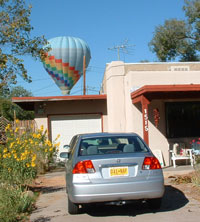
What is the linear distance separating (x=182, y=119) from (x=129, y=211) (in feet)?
24.7

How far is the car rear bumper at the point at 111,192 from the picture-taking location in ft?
19.7

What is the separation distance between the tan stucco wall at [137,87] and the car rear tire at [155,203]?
6350 millimetres

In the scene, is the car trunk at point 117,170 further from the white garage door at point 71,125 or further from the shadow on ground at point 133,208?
the white garage door at point 71,125

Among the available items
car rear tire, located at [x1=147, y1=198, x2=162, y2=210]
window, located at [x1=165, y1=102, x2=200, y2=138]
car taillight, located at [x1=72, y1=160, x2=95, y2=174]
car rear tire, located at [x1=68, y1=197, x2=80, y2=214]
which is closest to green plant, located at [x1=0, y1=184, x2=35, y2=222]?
car rear tire, located at [x1=68, y1=197, x2=80, y2=214]

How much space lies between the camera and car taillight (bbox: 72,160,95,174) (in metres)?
6.12

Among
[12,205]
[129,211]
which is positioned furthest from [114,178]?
[12,205]

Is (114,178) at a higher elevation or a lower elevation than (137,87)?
lower

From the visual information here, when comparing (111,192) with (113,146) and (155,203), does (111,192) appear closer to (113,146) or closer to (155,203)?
(155,203)

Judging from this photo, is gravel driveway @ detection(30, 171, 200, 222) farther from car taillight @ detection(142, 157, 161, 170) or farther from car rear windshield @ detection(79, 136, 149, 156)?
car rear windshield @ detection(79, 136, 149, 156)

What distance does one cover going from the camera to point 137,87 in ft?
43.8

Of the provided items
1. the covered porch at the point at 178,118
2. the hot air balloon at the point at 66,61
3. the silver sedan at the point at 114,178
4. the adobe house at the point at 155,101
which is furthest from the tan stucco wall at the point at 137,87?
the hot air balloon at the point at 66,61

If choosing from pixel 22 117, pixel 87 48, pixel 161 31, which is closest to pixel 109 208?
pixel 87 48

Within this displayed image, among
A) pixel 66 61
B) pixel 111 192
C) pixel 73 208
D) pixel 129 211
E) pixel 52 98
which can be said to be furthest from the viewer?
pixel 66 61

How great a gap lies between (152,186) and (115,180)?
648 millimetres
